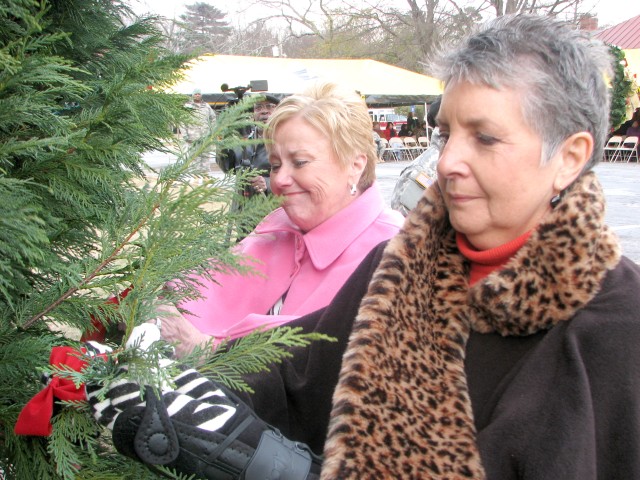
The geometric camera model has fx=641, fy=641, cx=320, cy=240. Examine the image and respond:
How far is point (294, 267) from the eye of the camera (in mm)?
2480

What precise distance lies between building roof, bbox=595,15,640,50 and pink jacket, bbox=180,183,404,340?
21805 millimetres

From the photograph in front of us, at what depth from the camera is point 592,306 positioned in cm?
129

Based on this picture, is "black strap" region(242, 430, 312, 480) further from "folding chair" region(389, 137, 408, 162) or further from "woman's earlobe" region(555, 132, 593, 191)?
"folding chair" region(389, 137, 408, 162)

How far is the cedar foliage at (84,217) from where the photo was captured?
1.06 m

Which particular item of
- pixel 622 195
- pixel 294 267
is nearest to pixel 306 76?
pixel 622 195

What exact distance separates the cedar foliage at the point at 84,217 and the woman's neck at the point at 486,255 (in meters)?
0.55

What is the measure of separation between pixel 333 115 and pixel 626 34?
77.0ft

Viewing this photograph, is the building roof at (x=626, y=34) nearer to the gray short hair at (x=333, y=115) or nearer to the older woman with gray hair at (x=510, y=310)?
the gray short hair at (x=333, y=115)

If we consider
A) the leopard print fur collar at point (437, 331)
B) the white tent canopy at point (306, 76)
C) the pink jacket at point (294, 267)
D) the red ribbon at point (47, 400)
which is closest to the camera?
the red ribbon at point (47, 400)

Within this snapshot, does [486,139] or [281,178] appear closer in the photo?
[486,139]

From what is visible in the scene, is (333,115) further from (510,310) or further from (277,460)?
(277,460)

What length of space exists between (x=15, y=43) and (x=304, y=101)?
1.51 m

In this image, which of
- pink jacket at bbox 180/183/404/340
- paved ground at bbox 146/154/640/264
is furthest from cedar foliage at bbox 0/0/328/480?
paved ground at bbox 146/154/640/264

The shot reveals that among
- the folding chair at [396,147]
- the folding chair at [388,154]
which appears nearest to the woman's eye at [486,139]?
the folding chair at [388,154]
